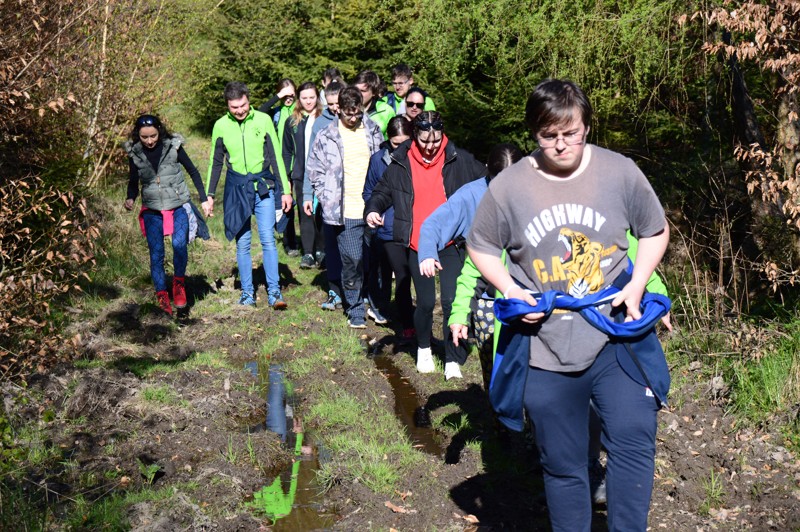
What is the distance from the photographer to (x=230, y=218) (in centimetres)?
1034

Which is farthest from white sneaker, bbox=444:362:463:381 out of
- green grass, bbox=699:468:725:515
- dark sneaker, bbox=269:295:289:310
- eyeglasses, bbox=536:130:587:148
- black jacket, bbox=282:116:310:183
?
black jacket, bbox=282:116:310:183

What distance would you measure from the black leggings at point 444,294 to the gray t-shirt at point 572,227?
363 centimetres

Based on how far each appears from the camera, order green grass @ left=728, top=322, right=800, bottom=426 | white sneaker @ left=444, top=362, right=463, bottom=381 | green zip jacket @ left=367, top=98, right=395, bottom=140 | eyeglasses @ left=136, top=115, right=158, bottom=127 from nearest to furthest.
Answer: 1. green grass @ left=728, top=322, right=800, bottom=426
2. white sneaker @ left=444, top=362, right=463, bottom=381
3. eyeglasses @ left=136, top=115, right=158, bottom=127
4. green zip jacket @ left=367, top=98, right=395, bottom=140

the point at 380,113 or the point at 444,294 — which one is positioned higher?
the point at 380,113

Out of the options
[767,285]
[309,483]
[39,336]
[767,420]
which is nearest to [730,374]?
[767,420]

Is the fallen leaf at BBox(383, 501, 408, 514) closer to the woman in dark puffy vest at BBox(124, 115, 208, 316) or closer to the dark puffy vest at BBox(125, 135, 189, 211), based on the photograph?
the woman in dark puffy vest at BBox(124, 115, 208, 316)

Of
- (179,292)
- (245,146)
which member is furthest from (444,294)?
(179,292)

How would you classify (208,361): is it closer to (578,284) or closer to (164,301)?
(164,301)

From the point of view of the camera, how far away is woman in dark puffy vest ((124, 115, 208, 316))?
9.97 m

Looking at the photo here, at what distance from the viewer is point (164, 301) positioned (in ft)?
33.7

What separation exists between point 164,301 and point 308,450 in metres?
4.14

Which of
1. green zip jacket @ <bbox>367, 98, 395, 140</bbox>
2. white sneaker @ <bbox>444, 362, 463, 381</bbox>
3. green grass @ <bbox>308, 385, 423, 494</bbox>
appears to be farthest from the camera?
green zip jacket @ <bbox>367, 98, 395, 140</bbox>

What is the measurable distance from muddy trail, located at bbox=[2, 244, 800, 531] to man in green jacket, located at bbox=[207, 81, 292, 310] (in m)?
1.85

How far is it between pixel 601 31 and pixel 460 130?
4860mm
